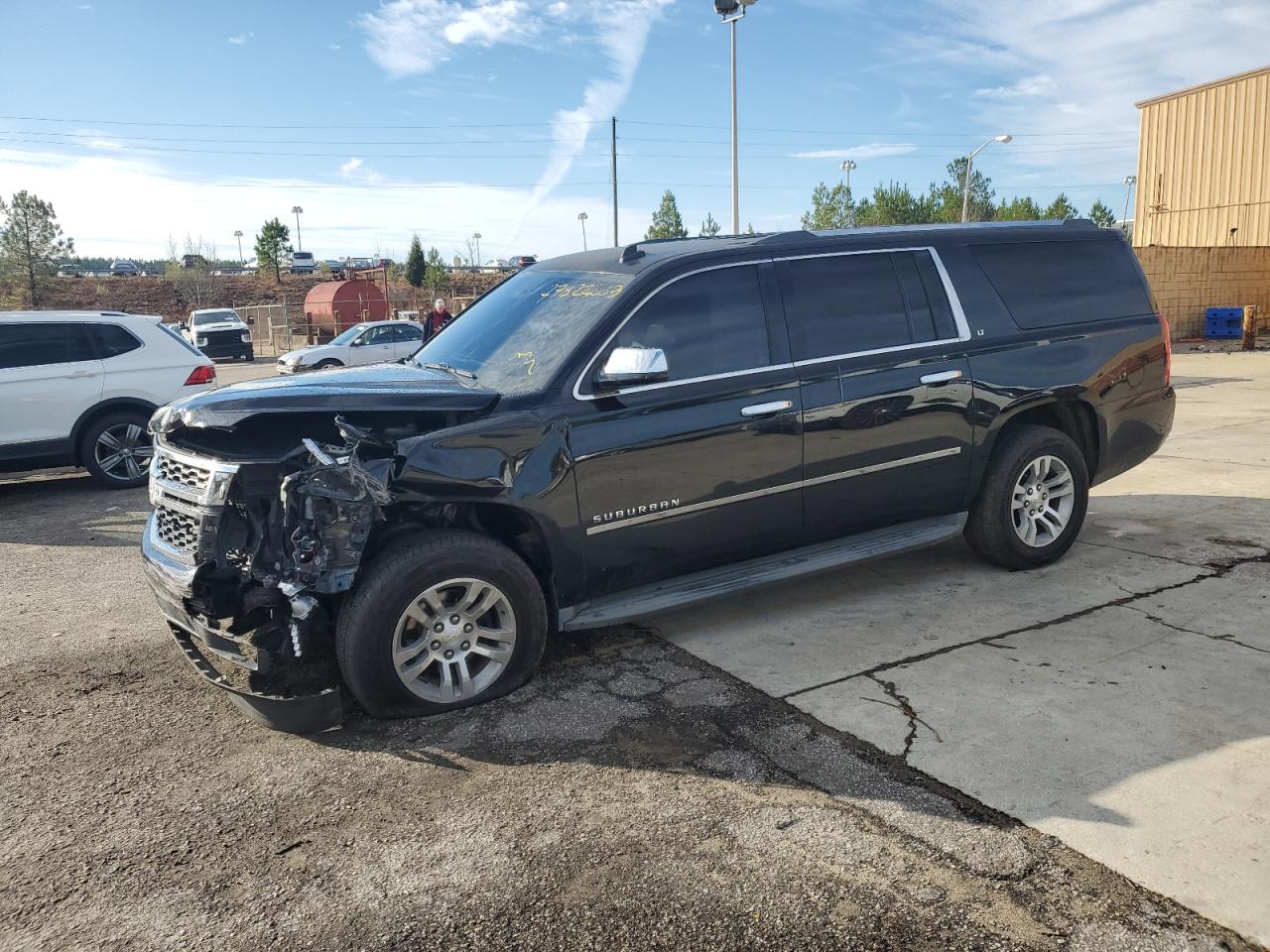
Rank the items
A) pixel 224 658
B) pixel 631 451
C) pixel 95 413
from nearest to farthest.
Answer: pixel 224 658
pixel 631 451
pixel 95 413

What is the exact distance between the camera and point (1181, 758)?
11.3 feet

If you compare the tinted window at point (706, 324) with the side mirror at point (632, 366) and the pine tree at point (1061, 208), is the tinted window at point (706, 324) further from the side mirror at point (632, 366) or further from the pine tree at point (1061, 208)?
the pine tree at point (1061, 208)

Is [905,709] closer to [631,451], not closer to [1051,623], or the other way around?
[1051,623]

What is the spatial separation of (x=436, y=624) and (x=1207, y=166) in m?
31.8

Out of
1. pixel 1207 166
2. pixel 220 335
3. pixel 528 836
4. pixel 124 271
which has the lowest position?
pixel 528 836

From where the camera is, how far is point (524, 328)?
480 centimetres

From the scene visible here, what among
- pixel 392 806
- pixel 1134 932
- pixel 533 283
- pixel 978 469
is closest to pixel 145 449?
pixel 533 283

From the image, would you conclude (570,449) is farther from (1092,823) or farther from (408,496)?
(1092,823)

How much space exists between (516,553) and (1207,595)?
12.2 ft

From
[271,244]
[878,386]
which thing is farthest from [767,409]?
[271,244]

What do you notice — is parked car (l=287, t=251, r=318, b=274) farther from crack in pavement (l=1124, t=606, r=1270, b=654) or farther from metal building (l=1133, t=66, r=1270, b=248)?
crack in pavement (l=1124, t=606, r=1270, b=654)

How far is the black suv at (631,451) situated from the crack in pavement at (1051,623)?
595 mm

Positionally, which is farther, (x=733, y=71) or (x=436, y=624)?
(x=733, y=71)

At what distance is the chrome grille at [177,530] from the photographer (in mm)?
3943
